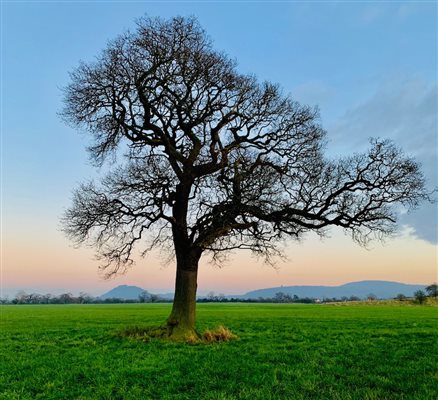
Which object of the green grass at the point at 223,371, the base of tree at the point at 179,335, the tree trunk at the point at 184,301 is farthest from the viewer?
the tree trunk at the point at 184,301

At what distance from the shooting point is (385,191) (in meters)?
23.0

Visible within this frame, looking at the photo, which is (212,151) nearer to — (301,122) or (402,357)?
(301,122)

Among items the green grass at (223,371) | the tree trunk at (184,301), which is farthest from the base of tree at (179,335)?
the green grass at (223,371)

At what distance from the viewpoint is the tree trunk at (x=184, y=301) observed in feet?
72.8

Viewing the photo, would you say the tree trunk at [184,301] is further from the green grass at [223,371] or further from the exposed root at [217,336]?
the green grass at [223,371]

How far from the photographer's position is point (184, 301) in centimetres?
2262

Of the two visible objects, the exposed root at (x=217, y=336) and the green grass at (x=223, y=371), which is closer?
the green grass at (x=223, y=371)

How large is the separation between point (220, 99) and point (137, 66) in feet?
15.3

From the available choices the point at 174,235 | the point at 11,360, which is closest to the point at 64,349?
the point at 11,360

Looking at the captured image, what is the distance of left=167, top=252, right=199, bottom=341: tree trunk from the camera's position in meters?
22.2

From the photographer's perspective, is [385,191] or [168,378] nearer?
[168,378]

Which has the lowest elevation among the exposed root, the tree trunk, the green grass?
the green grass

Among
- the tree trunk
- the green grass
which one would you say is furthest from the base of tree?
the green grass

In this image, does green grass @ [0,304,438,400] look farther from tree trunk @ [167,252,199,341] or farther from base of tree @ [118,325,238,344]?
tree trunk @ [167,252,199,341]
